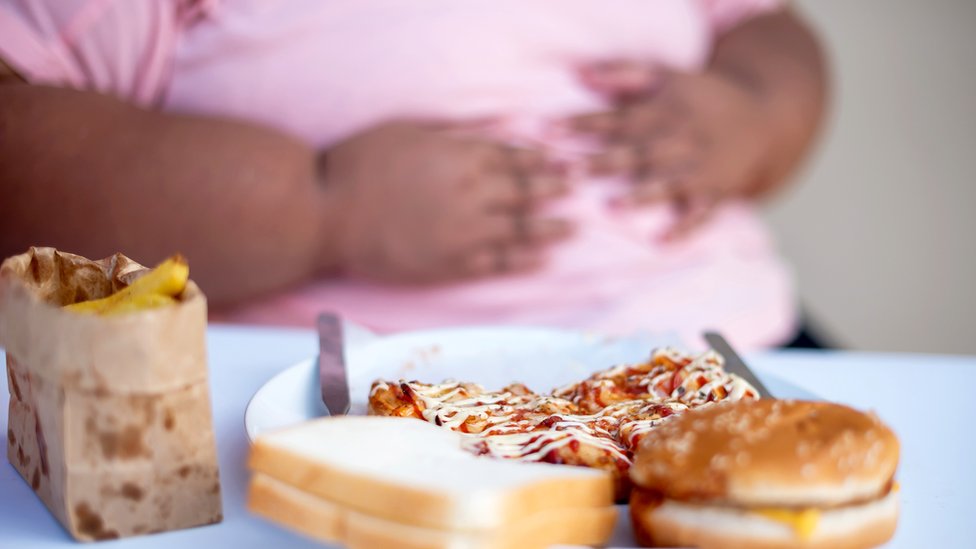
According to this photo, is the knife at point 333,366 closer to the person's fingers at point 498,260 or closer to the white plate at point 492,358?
the white plate at point 492,358

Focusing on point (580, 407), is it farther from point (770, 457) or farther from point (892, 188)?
point (892, 188)

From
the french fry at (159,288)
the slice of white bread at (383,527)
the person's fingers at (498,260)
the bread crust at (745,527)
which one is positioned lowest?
the bread crust at (745,527)

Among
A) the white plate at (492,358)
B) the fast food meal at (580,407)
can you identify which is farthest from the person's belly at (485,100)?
the fast food meal at (580,407)

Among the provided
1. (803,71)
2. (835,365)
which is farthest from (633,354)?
(803,71)

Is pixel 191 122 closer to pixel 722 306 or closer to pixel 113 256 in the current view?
pixel 113 256

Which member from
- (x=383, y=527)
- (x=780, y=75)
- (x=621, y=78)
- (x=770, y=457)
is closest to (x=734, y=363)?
(x=770, y=457)
